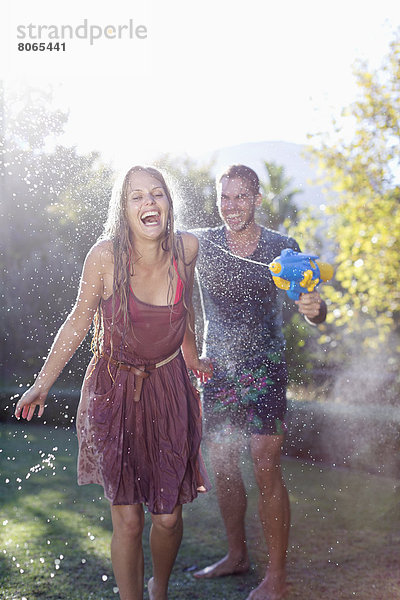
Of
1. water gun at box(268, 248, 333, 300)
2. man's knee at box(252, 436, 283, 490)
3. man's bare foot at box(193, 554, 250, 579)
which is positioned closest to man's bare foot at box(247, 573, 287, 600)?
man's bare foot at box(193, 554, 250, 579)

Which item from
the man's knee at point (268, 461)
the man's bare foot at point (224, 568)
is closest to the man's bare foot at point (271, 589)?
the man's bare foot at point (224, 568)

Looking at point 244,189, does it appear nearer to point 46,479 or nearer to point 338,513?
point 338,513

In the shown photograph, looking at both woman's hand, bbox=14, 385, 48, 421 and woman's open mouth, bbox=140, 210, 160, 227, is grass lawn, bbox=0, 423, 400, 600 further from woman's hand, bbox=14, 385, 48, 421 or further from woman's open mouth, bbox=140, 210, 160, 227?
woman's open mouth, bbox=140, 210, 160, 227

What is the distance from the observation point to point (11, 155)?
12.6ft

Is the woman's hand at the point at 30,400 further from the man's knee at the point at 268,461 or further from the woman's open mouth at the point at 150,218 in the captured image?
the man's knee at the point at 268,461

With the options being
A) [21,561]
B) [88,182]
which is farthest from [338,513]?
[88,182]

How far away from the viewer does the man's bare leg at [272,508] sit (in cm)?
225

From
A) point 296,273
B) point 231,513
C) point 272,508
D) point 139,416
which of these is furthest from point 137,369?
point 231,513

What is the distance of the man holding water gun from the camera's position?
2.29 meters

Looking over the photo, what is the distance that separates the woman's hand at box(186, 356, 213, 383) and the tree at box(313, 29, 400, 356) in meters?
1.85

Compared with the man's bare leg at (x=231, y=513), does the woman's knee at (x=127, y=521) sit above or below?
above

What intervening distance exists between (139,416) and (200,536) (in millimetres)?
1223

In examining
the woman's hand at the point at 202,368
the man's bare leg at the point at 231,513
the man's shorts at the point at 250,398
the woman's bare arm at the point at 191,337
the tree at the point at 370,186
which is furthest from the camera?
the tree at the point at 370,186

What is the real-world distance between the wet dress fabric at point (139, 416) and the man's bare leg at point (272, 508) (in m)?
0.35
